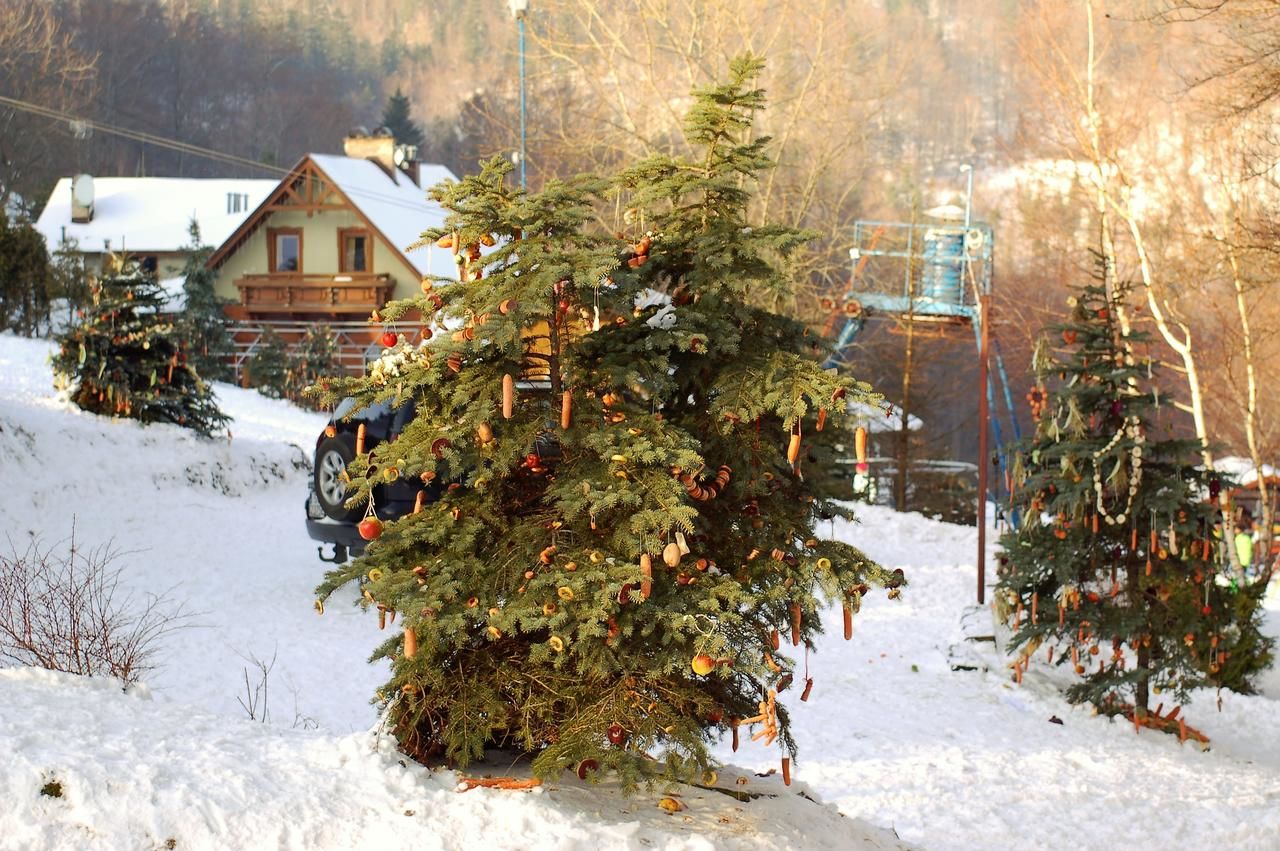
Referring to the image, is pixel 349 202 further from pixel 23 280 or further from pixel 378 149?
pixel 23 280

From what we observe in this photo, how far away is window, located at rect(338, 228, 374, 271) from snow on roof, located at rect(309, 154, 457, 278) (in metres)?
0.82

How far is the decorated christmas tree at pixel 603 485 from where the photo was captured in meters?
5.77

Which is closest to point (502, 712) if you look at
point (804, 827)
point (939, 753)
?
point (804, 827)

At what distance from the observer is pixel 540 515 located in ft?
20.4

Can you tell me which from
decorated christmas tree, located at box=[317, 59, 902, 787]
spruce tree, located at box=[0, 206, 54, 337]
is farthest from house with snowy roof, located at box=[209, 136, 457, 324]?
decorated christmas tree, located at box=[317, 59, 902, 787]

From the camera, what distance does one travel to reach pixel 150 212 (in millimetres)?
45406

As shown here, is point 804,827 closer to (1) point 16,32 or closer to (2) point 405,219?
(2) point 405,219

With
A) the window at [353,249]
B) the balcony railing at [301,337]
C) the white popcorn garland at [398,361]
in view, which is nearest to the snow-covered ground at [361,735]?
the white popcorn garland at [398,361]

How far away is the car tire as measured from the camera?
477 inches

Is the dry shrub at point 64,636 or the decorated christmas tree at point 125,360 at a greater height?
the decorated christmas tree at point 125,360

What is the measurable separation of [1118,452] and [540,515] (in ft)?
22.2

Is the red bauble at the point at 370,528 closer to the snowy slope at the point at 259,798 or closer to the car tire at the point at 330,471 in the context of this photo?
the snowy slope at the point at 259,798

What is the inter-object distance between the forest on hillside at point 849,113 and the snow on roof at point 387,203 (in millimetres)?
3295

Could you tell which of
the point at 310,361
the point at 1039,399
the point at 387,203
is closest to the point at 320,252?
the point at 387,203
